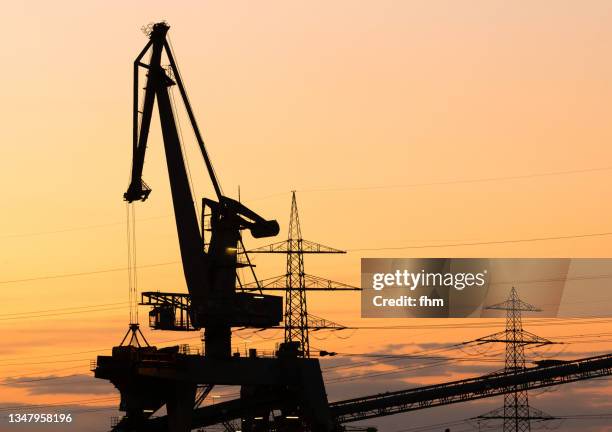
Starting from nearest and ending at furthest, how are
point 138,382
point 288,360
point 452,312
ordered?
point 138,382, point 288,360, point 452,312

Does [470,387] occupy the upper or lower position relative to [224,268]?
lower

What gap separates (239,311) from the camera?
9556 centimetres

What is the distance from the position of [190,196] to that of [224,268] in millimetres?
5986

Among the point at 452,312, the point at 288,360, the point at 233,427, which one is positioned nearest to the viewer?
the point at 288,360

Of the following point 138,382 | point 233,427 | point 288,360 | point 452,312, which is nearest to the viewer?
point 138,382

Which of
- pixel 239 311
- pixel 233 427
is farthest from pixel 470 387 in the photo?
pixel 239 311

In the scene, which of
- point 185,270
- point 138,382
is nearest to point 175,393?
point 138,382

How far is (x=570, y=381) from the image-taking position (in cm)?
12769

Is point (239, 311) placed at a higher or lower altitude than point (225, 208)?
lower

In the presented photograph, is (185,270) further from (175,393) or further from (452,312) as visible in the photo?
(452,312)

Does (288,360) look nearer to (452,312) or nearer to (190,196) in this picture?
(190,196)

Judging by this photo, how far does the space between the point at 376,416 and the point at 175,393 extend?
36.9 meters

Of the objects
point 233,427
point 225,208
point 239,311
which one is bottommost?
point 233,427

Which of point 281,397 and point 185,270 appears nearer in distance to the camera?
point 185,270
